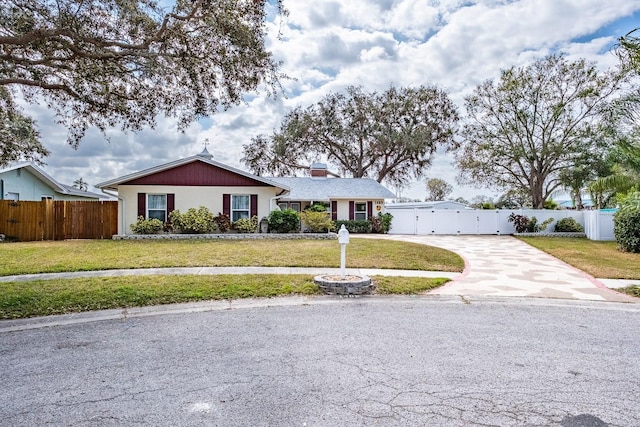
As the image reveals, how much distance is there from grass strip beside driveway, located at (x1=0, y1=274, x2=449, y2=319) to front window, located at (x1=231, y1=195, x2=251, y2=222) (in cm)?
1164

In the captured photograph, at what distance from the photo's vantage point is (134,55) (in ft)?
27.7

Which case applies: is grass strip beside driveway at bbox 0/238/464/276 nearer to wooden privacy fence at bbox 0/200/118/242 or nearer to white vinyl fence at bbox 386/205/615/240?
wooden privacy fence at bbox 0/200/118/242

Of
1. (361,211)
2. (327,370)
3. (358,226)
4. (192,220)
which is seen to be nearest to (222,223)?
(192,220)

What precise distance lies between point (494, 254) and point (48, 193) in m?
25.5

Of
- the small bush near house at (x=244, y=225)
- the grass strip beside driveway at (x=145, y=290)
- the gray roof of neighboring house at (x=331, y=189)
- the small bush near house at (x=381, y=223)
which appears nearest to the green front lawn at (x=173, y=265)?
the grass strip beside driveway at (x=145, y=290)

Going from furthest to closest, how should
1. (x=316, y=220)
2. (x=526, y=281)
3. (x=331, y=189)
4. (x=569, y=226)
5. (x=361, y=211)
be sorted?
1. (x=331, y=189)
2. (x=361, y=211)
3. (x=569, y=226)
4. (x=316, y=220)
5. (x=526, y=281)

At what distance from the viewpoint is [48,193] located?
25.5 meters

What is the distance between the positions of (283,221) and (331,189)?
23.9 ft

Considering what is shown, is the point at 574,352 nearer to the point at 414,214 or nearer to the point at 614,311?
the point at 614,311

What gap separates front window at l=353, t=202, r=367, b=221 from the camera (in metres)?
26.7

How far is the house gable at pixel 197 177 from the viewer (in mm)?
19828

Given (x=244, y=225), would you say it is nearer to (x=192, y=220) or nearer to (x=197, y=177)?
(x=192, y=220)

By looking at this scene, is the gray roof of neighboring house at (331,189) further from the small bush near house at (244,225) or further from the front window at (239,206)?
the small bush near house at (244,225)

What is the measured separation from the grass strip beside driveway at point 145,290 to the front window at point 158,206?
37.5ft
